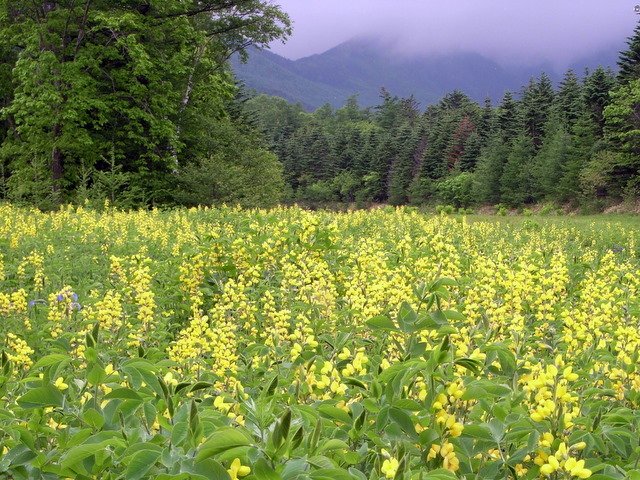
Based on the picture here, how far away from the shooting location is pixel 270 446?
1085 mm

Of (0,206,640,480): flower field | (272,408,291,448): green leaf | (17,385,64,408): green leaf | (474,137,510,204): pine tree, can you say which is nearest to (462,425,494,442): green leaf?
(0,206,640,480): flower field

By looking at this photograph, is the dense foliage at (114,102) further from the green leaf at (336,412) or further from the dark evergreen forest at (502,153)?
the dark evergreen forest at (502,153)

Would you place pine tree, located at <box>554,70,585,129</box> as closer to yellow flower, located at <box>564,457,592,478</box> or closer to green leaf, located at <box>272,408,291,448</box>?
yellow flower, located at <box>564,457,592,478</box>

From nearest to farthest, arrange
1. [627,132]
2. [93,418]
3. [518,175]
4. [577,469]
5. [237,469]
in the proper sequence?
1. [237,469]
2. [577,469]
3. [93,418]
4. [627,132]
5. [518,175]

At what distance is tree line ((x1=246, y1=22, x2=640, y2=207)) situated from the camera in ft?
121

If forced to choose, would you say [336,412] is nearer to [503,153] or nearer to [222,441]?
[222,441]

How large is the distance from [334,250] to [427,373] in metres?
4.99

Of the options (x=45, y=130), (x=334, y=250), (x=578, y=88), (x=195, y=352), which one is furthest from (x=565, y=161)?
(x=195, y=352)

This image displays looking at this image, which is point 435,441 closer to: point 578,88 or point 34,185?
point 34,185

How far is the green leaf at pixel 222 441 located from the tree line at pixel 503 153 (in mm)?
38919

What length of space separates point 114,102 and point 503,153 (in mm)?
34826

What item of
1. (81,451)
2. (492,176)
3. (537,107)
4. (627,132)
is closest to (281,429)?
(81,451)

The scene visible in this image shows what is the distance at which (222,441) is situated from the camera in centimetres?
102

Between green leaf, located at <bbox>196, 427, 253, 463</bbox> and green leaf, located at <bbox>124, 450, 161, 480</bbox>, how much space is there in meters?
0.16
